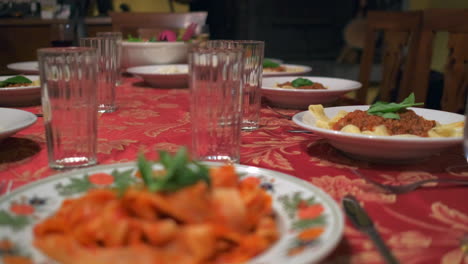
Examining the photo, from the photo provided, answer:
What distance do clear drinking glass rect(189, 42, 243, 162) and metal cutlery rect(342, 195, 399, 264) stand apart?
0.87 ft

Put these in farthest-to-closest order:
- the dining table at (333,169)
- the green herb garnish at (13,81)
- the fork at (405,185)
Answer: the green herb garnish at (13,81)
the fork at (405,185)
the dining table at (333,169)

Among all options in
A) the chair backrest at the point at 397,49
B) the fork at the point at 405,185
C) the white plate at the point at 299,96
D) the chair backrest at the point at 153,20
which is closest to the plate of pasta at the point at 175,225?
the fork at the point at 405,185

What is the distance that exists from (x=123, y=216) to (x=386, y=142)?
18.6 inches

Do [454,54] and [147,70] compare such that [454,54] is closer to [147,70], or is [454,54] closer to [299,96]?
[299,96]

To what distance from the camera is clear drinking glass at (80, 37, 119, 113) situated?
1.27 meters

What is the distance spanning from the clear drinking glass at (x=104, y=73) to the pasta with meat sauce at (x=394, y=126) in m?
0.64

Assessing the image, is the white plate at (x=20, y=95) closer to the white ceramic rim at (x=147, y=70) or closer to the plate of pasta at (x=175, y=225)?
the white ceramic rim at (x=147, y=70)

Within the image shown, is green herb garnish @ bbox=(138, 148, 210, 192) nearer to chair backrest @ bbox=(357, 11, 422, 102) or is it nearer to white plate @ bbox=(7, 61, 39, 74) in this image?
white plate @ bbox=(7, 61, 39, 74)

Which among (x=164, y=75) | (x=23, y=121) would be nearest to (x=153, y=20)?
(x=164, y=75)

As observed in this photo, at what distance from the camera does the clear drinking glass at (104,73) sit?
127 centimetres

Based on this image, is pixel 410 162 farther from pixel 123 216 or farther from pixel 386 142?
pixel 123 216

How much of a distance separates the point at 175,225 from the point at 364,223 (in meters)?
0.25

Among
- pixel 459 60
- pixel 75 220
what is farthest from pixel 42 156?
pixel 459 60

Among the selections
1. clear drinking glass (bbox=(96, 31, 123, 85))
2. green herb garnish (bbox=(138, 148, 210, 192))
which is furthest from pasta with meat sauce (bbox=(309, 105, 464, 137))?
clear drinking glass (bbox=(96, 31, 123, 85))
